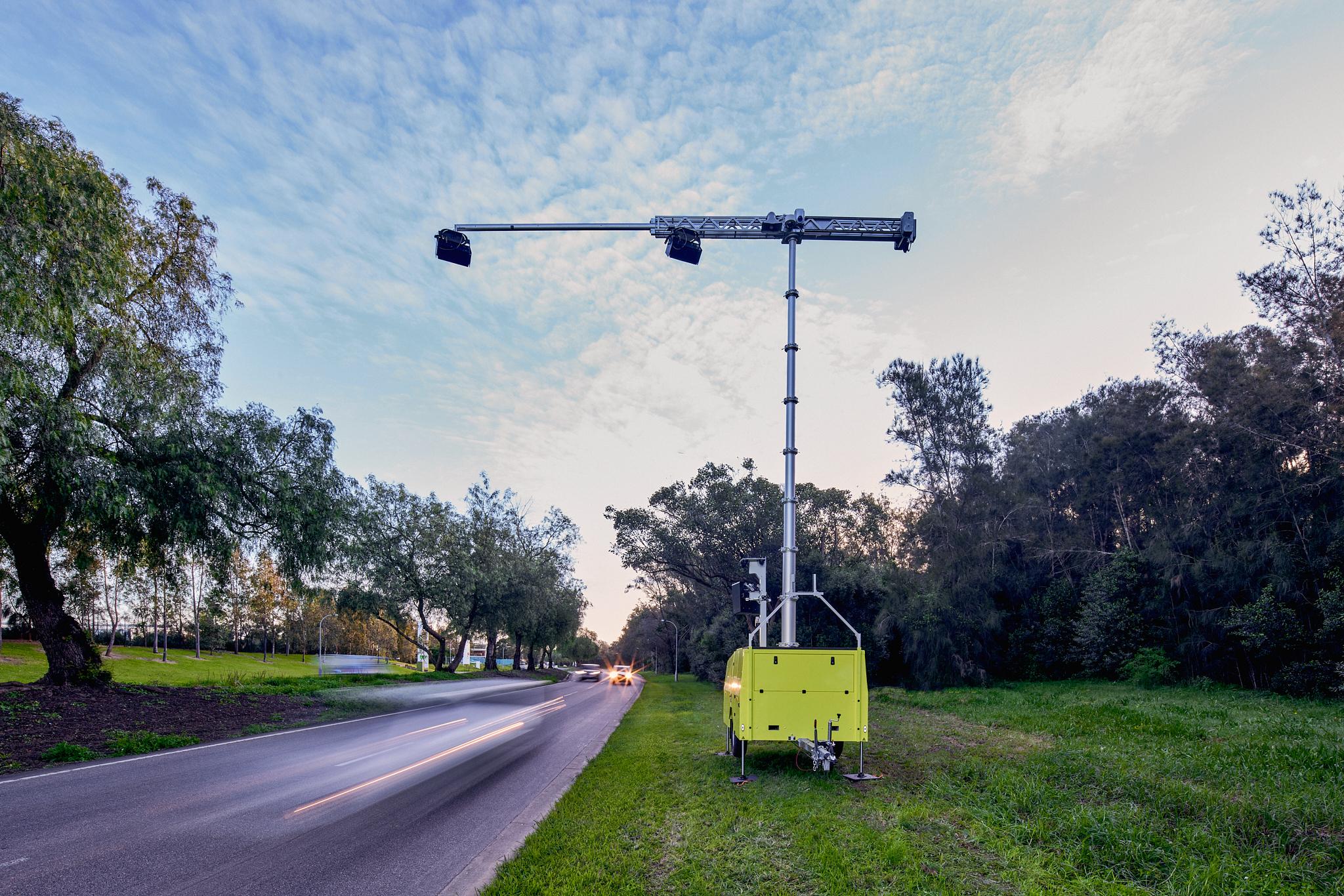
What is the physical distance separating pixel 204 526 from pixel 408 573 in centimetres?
2760

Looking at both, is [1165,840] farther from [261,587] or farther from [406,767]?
[261,587]

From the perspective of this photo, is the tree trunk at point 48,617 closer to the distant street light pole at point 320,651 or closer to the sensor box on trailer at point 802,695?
the distant street light pole at point 320,651

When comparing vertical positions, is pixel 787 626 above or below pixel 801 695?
above

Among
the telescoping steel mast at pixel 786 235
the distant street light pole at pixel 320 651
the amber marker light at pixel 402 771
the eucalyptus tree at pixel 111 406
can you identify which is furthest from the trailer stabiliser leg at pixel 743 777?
the distant street light pole at pixel 320 651

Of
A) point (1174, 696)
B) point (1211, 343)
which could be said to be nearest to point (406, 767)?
point (1174, 696)

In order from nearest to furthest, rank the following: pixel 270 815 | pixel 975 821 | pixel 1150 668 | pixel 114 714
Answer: pixel 975 821 → pixel 270 815 → pixel 114 714 → pixel 1150 668

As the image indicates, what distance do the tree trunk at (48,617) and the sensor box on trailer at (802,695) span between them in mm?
Result: 16464

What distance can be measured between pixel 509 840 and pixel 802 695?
4356mm

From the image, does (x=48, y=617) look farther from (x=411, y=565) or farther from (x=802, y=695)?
(x=411, y=565)

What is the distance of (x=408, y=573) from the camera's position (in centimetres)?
4250

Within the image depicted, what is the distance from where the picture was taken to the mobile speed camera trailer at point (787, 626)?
30.6ft

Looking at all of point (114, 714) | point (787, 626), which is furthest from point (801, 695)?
point (114, 714)

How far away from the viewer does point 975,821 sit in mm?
6887

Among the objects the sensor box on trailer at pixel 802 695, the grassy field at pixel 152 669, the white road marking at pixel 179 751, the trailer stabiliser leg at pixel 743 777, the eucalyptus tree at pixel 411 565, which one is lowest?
the grassy field at pixel 152 669
